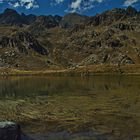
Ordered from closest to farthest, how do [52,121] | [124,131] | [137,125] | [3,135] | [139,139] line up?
[3,135], [139,139], [124,131], [137,125], [52,121]

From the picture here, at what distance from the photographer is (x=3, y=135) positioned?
25016 millimetres

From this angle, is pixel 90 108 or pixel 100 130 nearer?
pixel 100 130

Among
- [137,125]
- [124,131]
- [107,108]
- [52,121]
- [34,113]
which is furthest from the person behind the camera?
[107,108]

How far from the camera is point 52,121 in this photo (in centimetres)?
4047

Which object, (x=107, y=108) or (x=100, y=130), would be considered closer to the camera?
(x=100, y=130)

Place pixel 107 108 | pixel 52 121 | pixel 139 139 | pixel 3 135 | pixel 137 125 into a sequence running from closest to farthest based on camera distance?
pixel 3 135
pixel 139 139
pixel 137 125
pixel 52 121
pixel 107 108

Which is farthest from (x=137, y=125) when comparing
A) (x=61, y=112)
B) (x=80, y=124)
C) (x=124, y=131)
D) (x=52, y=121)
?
(x=61, y=112)

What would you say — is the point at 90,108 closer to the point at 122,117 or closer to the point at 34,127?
the point at 122,117

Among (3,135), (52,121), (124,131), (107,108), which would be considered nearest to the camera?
(3,135)

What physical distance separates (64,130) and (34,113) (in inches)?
505

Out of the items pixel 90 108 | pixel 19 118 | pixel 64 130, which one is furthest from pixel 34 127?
pixel 90 108

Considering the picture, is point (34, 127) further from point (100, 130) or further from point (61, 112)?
point (61, 112)

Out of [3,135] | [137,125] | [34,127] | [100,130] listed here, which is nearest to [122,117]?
[137,125]

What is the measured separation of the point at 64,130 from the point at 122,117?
10008 millimetres
